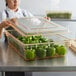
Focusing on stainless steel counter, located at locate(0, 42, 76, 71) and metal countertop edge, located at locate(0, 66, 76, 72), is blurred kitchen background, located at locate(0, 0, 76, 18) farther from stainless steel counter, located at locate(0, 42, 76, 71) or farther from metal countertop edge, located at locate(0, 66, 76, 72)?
metal countertop edge, located at locate(0, 66, 76, 72)

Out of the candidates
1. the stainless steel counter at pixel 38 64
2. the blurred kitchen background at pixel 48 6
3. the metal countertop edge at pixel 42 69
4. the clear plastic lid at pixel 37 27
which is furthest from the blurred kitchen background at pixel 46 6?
the metal countertop edge at pixel 42 69

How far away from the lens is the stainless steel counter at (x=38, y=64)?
1161 millimetres

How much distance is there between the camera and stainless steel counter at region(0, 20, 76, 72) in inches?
45.7

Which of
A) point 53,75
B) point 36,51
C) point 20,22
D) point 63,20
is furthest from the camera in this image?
point 63,20

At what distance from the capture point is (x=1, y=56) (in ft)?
4.39

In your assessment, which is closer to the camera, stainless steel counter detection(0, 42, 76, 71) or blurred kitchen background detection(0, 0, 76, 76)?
stainless steel counter detection(0, 42, 76, 71)

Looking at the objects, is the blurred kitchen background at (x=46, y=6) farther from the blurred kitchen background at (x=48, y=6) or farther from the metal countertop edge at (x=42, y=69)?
the metal countertop edge at (x=42, y=69)

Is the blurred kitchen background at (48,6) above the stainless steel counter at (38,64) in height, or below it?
above

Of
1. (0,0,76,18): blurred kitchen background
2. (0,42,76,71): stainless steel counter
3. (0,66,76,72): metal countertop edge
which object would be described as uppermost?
(0,0,76,18): blurred kitchen background

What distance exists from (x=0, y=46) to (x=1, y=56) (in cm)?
24

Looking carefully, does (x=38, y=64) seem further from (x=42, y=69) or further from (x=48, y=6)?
(x=48, y=6)

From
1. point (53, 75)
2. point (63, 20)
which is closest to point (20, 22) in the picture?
point (53, 75)

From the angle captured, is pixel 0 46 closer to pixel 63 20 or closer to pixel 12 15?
pixel 12 15

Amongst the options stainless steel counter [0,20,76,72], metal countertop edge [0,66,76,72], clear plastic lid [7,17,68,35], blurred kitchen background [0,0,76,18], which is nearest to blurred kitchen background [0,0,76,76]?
blurred kitchen background [0,0,76,18]
